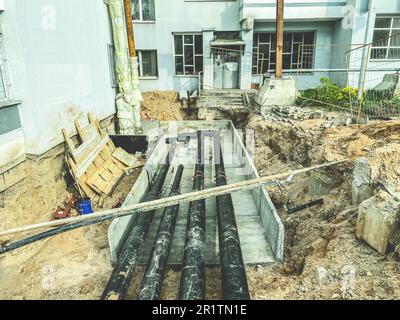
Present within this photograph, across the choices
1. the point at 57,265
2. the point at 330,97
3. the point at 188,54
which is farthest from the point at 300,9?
the point at 57,265

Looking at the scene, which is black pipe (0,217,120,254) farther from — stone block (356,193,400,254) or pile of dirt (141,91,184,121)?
pile of dirt (141,91,184,121)

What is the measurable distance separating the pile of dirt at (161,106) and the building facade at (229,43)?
73 cm

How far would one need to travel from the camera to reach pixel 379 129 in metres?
7.07

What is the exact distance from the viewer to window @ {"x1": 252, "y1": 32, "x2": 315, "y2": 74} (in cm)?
1681

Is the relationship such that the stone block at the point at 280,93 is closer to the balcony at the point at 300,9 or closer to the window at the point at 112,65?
the balcony at the point at 300,9

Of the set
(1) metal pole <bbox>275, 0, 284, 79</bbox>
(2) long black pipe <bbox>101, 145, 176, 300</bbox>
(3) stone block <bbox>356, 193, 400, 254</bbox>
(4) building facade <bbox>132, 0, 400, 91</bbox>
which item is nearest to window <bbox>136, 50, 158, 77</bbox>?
(4) building facade <bbox>132, 0, 400, 91</bbox>

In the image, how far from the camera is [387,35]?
49.9 feet

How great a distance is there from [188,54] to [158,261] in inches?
584

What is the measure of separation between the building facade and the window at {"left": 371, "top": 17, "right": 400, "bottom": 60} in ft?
0.15

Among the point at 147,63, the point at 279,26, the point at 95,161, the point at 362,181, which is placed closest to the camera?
the point at 362,181

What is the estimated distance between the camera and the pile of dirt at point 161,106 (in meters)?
16.0

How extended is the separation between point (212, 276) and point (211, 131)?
898cm

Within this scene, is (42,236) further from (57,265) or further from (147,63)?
(147,63)

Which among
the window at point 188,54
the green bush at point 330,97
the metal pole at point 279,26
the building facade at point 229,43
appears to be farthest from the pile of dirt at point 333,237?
the window at point 188,54
